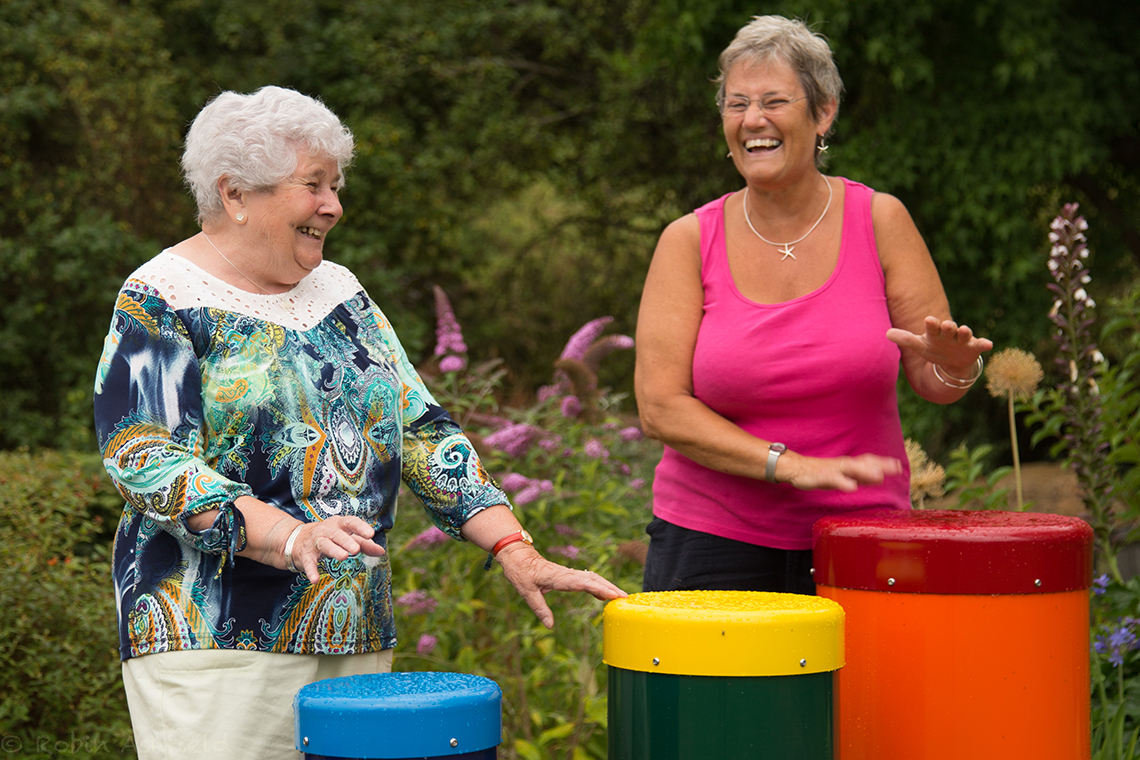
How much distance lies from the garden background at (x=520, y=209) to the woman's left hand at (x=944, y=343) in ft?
3.58

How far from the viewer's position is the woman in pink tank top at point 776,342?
220 centimetres

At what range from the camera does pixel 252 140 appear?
74.0 inches

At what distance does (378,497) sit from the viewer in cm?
198

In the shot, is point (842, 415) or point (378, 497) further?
point (842, 415)

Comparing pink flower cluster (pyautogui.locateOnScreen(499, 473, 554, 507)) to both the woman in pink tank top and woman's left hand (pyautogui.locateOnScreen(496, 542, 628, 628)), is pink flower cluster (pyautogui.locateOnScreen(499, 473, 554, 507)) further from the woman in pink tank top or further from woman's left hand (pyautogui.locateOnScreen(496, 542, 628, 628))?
woman's left hand (pyautogui.locateOnScreen(496, 542, 628, 628))

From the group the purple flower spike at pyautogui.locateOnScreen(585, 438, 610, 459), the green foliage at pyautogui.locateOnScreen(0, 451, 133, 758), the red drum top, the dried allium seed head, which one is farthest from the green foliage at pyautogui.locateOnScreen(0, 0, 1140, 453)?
the red drum top

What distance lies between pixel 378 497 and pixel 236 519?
1.00ft

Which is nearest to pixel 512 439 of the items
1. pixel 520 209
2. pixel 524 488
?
pixel 524 488

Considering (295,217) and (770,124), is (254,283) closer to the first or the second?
(295,217)

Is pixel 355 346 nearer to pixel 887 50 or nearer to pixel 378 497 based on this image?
pixel 378 497

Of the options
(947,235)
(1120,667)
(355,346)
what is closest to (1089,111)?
(947,235)

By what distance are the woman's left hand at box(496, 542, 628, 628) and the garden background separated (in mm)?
1083

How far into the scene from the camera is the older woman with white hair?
1757 millimetres

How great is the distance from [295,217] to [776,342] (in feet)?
2.96
